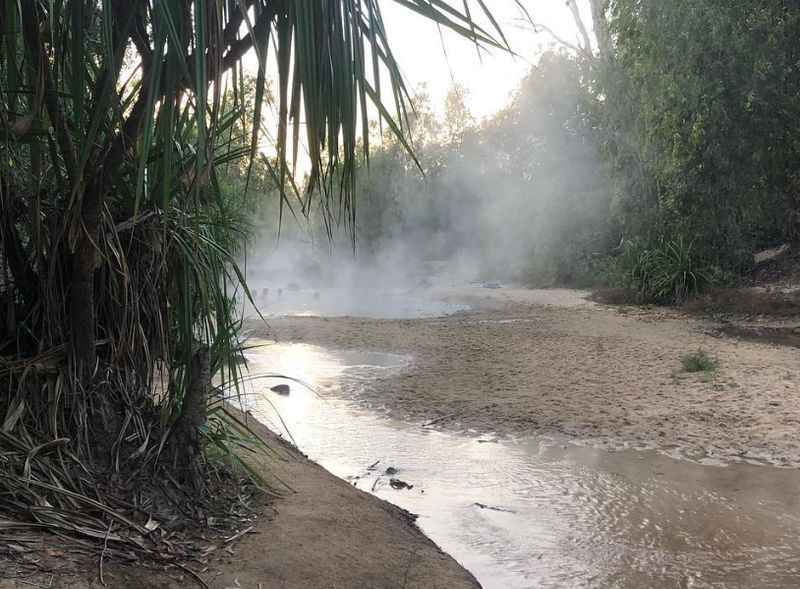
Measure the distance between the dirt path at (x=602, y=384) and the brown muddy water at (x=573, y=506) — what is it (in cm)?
57

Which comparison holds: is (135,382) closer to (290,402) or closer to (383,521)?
(383,521)

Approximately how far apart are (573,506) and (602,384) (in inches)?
154

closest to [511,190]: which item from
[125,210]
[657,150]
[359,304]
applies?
[359,304]

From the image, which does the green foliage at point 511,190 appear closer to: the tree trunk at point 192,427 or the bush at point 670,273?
the bush at point 670,273

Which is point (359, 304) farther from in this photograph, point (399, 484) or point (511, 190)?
point (399, 484)

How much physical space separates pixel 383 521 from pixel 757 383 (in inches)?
230

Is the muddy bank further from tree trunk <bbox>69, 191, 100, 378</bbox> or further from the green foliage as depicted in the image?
the green foliage

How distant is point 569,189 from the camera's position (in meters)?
30.4

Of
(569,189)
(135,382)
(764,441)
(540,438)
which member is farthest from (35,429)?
(569,189)

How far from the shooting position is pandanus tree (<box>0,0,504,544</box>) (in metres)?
2.16

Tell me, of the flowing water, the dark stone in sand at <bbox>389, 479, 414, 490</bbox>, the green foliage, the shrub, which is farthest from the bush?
the dark stone in sand at <bbox>389, 479, 414, 490</bbox>

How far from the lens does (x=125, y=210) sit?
3174mm

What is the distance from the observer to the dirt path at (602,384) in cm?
654

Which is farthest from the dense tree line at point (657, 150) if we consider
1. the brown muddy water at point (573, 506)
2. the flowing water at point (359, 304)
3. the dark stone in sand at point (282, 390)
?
the flowing water at point (359, 304)
